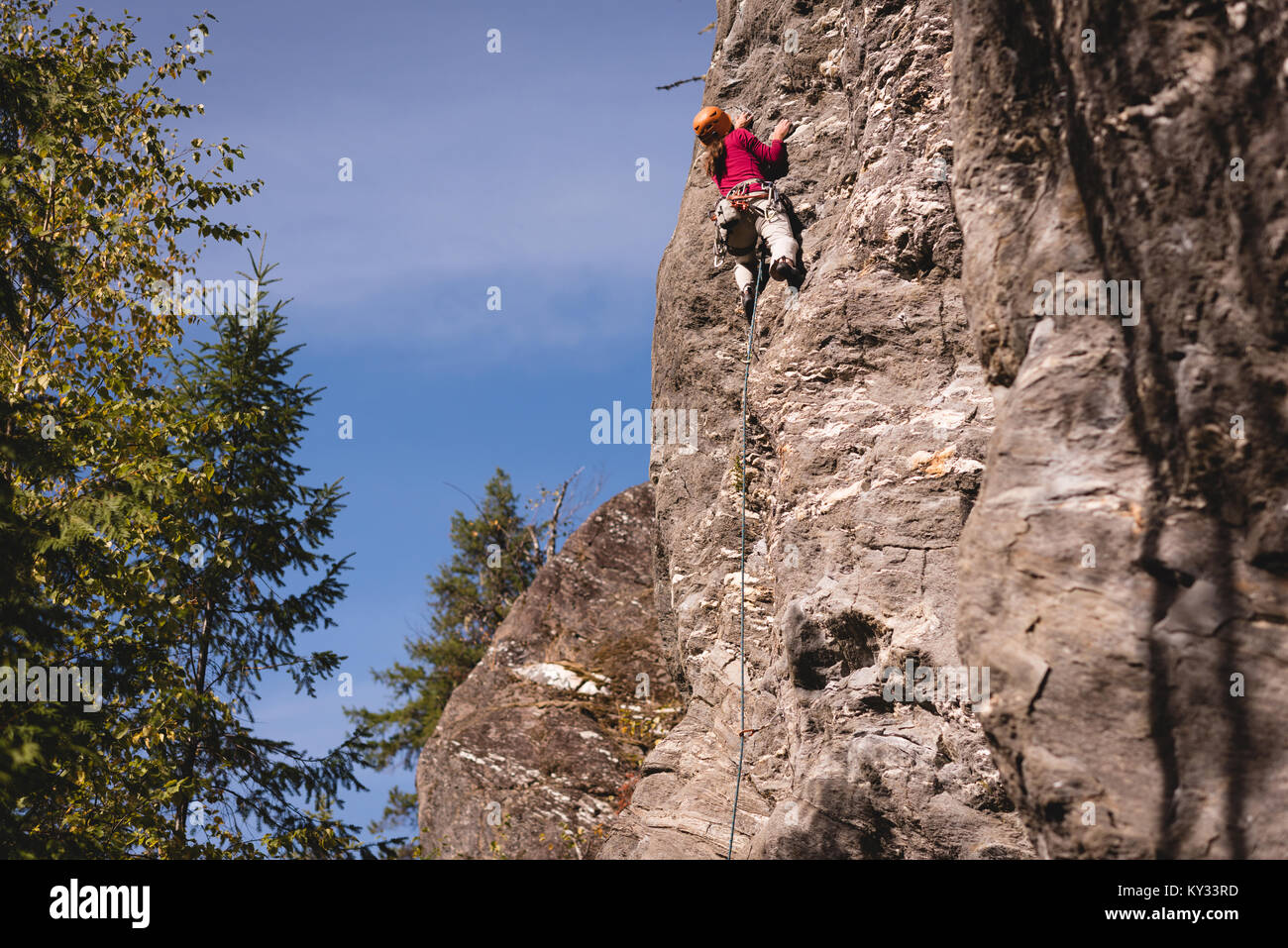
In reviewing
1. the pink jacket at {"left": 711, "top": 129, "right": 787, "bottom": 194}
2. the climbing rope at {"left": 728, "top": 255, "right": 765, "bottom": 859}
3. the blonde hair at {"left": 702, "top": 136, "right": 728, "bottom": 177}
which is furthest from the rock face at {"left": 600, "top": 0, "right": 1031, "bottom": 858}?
the blonde hair at {"left": 702, "top": 136, "right": 728, "bottom": 177}

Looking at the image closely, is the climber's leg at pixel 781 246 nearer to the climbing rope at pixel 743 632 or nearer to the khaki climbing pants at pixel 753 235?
the khaki climbing pants at pixel 753 235

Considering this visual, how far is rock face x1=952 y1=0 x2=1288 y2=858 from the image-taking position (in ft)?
15.6

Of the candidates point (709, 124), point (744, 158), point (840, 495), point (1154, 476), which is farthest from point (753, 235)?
point (1154, 476)

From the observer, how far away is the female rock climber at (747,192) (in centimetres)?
1000

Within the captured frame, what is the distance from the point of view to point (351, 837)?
13117 mm

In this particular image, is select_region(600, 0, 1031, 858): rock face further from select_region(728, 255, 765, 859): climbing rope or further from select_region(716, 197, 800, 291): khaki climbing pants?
select_region(716, 197, 800, 291): khaki climbing pants

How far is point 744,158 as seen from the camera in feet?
34.7

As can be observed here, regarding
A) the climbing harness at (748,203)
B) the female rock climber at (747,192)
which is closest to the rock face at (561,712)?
the female rock climber at (747,192)

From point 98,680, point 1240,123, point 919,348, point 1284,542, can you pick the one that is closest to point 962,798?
point 1284,542

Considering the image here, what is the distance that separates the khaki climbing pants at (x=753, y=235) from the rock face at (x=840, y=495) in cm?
31

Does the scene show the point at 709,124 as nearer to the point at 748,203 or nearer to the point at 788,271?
the point at 748,203

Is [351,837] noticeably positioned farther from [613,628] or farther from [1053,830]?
[1053,830]

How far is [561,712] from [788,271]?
28.9ft
